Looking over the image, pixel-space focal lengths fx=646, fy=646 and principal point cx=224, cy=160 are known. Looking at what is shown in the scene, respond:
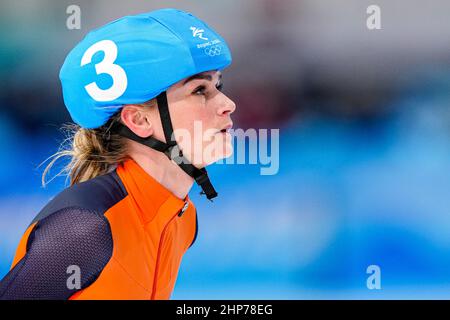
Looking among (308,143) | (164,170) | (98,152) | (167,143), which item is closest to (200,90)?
(167,143)

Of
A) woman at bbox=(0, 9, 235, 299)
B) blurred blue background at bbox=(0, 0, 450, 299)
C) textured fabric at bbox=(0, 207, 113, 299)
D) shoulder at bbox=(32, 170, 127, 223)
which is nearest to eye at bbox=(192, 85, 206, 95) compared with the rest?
woman at bbox=(0, 9, 235, 299)

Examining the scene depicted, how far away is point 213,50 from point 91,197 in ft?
2.38

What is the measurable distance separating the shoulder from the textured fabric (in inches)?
1.2

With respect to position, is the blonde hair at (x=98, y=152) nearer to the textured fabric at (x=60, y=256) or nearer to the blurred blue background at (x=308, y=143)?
the textured fabric at (x=60, y=256)

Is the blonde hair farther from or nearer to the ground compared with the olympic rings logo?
nearer to the ground

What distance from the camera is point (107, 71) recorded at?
A: 7.89 ft

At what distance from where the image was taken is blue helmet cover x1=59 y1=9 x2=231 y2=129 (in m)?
2.40

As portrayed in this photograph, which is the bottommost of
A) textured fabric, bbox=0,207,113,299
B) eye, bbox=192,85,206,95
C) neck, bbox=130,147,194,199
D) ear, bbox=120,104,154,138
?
textured fabric, bbox=0,207,113,299

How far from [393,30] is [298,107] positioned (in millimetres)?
742

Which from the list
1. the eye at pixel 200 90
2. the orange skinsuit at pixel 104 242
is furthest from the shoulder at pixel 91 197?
the eye at pixel 200 90

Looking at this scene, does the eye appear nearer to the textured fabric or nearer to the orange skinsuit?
the orange skinsuit

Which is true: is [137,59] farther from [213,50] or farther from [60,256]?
[60,256]
